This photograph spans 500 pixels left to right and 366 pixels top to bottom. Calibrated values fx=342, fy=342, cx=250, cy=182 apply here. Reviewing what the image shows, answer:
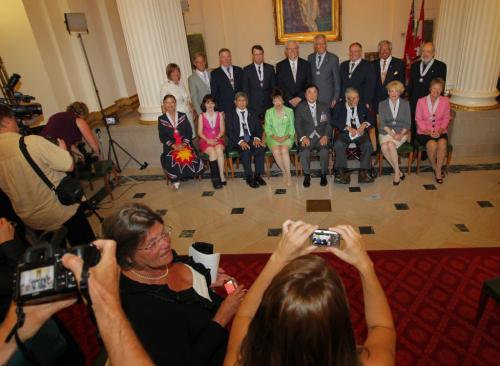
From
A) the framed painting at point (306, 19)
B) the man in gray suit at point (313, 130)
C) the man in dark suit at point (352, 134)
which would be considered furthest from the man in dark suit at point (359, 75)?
the framed painting at point (306, 19)

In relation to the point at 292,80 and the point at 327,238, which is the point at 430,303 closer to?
the point at 327,238

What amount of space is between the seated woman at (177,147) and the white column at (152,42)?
1.11 metres

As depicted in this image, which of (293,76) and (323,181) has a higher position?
(293,76)

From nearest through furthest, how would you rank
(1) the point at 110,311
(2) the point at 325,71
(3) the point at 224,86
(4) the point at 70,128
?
1. (1) the point at 110,311
2. (4) the point at 70,128
3. (2) the point at 325,71
4. (3) the point at 224,86

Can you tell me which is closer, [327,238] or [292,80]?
[327,238]

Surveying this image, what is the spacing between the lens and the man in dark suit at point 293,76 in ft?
19.1

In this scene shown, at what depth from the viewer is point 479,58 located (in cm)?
551

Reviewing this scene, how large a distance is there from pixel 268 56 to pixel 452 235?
7.30 m

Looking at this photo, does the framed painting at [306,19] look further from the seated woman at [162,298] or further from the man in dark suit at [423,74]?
the seated woman at [162,298]

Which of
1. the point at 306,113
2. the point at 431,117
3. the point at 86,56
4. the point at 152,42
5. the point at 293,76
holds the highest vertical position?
the point at 152,42

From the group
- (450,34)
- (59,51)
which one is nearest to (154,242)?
(59,51)

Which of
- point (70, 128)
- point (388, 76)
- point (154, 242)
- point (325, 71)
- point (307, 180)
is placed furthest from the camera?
point (325, 71)

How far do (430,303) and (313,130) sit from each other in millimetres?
3162

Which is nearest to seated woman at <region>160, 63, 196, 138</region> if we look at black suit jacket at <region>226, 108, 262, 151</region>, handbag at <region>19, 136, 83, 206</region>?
black suit jacket at <region>226, 108, 262, 151</region>
